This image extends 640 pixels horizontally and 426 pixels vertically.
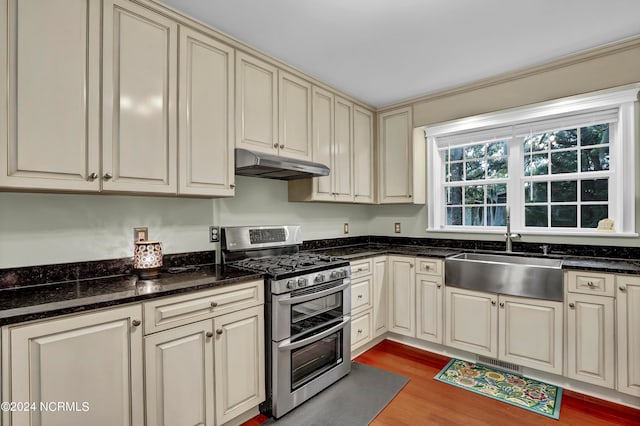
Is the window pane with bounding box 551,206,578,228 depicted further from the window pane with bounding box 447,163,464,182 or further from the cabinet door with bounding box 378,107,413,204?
the cabinet door with bounding box 378,107,413,204

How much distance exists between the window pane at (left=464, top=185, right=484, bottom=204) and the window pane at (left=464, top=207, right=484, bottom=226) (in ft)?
0.24

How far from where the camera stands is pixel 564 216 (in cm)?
283

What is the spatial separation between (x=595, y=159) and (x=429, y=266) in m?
1.63

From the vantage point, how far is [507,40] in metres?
2.29

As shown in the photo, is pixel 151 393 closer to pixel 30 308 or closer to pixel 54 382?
pixel 54 382

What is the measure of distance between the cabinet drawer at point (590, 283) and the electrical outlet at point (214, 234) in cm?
256

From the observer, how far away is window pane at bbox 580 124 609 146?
2648mm

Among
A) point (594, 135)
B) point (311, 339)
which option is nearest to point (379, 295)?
point (311, 339)

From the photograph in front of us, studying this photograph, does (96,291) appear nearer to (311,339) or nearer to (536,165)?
(311,339)

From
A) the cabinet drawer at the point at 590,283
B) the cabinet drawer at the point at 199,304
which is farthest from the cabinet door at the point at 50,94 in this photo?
the cabinet drawer at the point at 590,283

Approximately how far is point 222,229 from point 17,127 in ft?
4.25

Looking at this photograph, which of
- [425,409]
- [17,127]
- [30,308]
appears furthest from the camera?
[425,409]

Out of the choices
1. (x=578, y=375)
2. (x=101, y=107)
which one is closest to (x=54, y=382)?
(x=101, y=107)

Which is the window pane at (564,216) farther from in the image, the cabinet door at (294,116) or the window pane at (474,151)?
the cabinet door at (294,116)
